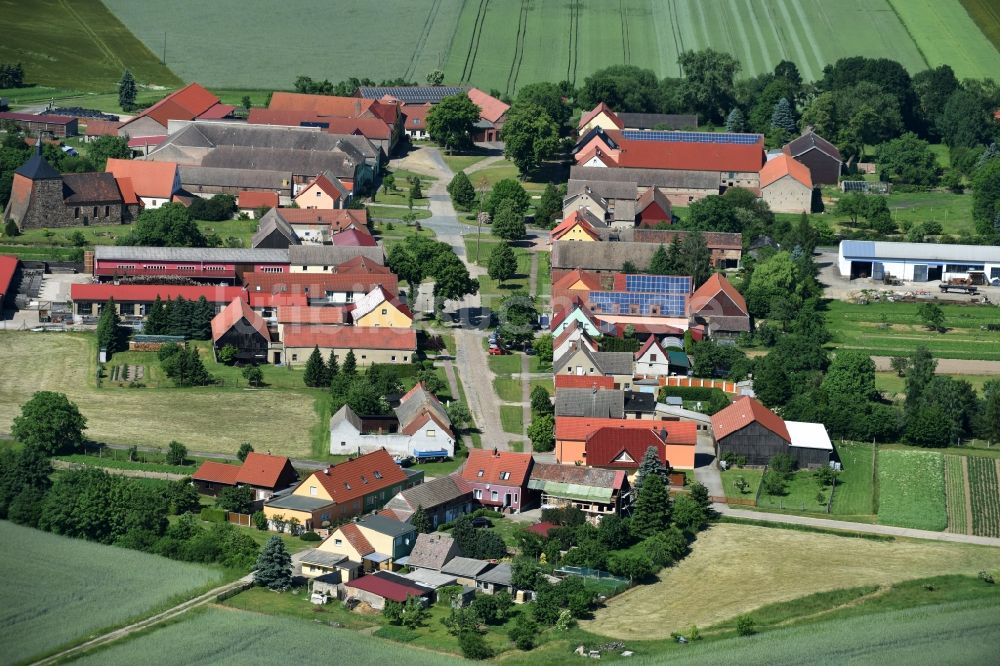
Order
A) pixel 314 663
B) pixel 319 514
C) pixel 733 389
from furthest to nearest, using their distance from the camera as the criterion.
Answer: pixel 733 389 < pixel 319 514 < pixel 314 663

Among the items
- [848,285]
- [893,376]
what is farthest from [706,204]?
[893,376]

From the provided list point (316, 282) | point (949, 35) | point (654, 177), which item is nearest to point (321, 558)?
point (316, 282)

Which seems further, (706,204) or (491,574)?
(706,204)

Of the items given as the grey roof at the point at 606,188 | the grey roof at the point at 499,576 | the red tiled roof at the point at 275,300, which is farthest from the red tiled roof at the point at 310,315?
the grey roof at the point at 499,576

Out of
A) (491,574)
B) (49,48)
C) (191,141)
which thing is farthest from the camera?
(49,48)

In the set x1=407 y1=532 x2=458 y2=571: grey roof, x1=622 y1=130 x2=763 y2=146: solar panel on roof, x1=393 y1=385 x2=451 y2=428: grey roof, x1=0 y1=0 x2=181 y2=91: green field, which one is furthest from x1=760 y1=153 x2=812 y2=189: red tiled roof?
x1=407 y1=532 x2=458 y2=571: grey roof

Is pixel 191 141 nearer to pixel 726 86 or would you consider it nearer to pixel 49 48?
pixel 49 48
